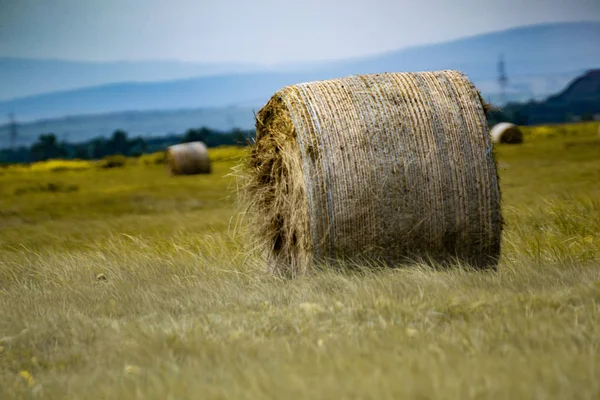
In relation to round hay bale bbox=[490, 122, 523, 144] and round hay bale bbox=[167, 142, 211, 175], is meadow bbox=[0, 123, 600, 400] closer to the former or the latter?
round hay bale bbox=[167, 142, 211, 175]

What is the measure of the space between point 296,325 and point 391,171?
223 centimetres

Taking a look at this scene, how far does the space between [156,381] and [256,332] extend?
137 cm

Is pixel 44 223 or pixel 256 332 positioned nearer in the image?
pixel 256 332

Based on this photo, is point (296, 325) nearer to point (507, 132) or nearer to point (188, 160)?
point (188, 160)

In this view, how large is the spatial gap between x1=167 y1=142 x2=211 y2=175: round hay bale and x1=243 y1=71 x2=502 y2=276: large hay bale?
23.0m

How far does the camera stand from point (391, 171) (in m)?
7.18

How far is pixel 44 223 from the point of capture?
1719 cm

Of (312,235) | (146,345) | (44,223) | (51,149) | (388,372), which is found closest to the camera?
(388,372)

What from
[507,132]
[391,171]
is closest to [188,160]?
[507,132]

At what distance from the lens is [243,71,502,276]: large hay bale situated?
715 cm

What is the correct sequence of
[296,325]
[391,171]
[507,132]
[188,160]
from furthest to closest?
[507,132], [188,160], [391,171], [296,325]

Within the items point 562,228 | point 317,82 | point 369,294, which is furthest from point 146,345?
point 562,228

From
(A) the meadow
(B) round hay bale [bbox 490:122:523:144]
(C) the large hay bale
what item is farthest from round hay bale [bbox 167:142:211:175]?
(C) the large hay bale

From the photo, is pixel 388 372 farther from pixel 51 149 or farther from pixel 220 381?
pixel 51 149
